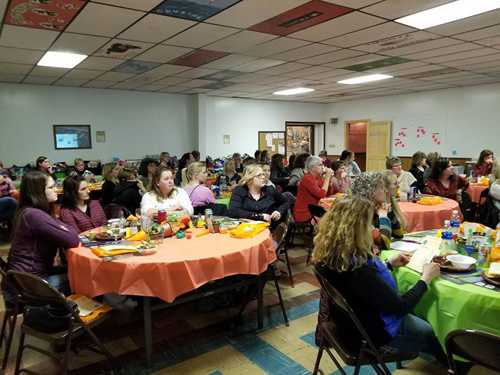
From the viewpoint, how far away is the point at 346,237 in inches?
70.8

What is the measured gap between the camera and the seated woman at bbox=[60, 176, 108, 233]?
331 centimetres

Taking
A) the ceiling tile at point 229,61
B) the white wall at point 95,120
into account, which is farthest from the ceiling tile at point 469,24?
the white wall at point 95,120

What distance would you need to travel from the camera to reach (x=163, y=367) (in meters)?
2.52

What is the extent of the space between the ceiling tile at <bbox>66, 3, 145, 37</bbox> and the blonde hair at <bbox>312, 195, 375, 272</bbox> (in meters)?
3.06

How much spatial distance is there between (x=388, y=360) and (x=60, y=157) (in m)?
8.84

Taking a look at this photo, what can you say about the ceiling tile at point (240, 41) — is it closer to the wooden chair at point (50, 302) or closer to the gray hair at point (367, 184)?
the gray hair at point (367, 184)

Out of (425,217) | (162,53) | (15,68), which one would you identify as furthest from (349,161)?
(15,68)

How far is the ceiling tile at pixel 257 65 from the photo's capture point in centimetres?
607

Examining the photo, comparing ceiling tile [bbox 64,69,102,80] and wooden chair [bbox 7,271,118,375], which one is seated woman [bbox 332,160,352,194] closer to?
wooden chair [bbox 7,271,118,375]

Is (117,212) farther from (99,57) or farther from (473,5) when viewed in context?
(473,5)

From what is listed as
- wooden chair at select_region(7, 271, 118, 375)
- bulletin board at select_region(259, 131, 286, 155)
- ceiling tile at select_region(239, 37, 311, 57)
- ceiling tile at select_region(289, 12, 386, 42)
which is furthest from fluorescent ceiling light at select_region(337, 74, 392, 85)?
wooden chair at select_region(7, 271, 118, 375)

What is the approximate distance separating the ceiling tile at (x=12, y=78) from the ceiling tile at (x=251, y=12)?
5.29 meters

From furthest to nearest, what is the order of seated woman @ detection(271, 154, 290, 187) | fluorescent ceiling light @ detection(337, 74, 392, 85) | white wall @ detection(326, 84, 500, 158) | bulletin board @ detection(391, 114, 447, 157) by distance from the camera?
bulletin board @ detection(391, 114, 447, 157)
white wall @ detection(326, 84, 500, 158)
fluorescent ceiling light @ detection(337, 74, 392, 85)
seated woman @ detection(271, 154, 290, 187)

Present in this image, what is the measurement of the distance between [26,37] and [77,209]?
2.62 metres
